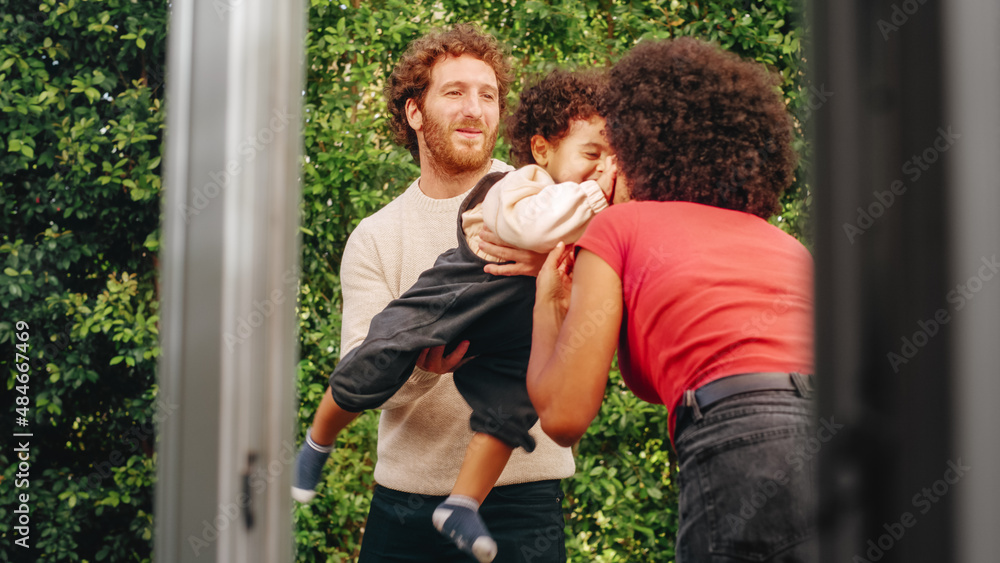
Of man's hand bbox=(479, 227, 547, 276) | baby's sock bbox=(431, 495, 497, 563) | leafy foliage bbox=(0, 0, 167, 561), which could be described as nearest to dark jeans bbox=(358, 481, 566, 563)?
baby's sock bbox=(431, 495, 497, 563)

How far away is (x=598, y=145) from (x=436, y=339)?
0.46m

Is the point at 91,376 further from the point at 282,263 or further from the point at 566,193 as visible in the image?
the point at 566,193

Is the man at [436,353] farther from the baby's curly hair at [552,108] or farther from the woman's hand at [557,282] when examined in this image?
the woman's hand at [557,282]

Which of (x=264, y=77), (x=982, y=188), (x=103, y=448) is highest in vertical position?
(x=264, y=77)

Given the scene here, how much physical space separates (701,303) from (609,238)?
0.15 metres

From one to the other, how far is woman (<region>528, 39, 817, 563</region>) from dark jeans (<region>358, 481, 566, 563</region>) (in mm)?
487

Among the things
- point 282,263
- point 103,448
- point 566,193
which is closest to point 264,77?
point 282,263

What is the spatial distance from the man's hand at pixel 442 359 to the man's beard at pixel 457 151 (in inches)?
15.1

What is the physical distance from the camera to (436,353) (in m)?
1.51

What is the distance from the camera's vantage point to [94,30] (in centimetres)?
86

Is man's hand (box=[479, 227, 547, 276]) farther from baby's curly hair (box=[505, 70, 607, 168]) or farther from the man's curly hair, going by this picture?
the man's curly hair

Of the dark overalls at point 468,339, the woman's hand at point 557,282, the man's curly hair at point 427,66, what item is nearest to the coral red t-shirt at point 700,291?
the woman's hand at point 557,282

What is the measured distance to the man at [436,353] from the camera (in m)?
1.57

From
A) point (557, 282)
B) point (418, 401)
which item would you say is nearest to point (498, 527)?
point (418, 401)
